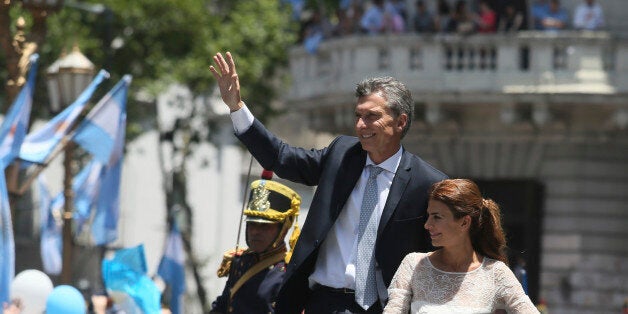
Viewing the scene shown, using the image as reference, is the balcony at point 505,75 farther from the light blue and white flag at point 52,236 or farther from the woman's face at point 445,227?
the woman's face at point 445,227

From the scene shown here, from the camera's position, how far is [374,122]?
7773mm

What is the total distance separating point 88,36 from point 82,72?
38.6ft

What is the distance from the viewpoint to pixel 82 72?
54.9 ft

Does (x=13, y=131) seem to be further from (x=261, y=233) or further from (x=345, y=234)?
(x=345, y=234)

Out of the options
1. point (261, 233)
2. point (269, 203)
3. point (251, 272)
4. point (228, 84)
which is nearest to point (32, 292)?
point (251, 272)

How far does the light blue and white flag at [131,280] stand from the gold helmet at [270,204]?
1.80 meters

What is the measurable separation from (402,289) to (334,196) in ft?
2.44

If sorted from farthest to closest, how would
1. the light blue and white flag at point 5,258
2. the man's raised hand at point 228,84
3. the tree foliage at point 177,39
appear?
the tree foliage at point 177,39, the light blue and white flag at point 5,258, the man's raised hand at point 228,84

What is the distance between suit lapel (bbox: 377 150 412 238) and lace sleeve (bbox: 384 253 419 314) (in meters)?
0.39

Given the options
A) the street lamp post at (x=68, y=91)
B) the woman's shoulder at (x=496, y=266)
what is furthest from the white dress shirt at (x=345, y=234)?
the street lamp post at (x=68, y=91)

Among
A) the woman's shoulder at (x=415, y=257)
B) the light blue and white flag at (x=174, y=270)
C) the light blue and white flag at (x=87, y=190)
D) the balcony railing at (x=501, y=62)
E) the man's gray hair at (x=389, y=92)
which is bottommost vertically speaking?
the light blue and white flag at (x=174, y=270)

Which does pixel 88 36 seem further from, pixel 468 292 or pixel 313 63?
pixel 468 292

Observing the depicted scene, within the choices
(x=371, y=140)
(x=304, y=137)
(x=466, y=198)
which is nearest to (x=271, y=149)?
(x=371, y=140)

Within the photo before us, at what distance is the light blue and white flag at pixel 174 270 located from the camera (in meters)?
20.3
